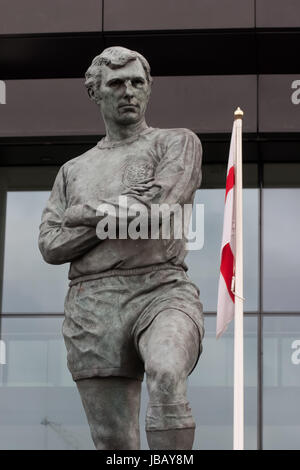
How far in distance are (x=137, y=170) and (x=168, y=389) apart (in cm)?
144

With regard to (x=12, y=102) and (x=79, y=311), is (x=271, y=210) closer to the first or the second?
(x=12, y=102)

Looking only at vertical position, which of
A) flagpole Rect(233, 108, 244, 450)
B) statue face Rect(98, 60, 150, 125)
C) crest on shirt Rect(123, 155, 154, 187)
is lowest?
flagpole Rect(233, 108, 244, 450)

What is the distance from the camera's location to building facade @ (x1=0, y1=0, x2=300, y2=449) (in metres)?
15.3

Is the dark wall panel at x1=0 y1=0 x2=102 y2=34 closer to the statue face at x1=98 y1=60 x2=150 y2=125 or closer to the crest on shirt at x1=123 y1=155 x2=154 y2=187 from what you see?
the statue face at x1=98 y1=60 x2=150 y2=125

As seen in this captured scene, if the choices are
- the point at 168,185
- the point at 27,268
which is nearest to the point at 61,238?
the point at 168,185

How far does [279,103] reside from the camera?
15812mm

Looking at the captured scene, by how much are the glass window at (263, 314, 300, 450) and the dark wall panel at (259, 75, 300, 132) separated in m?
2.26

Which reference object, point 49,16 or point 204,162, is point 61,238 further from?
point 204,162

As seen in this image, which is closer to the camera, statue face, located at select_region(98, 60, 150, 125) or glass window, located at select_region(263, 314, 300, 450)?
statue face, located at select_region(98, 60, 150, 125)

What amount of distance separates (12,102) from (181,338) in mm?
9313

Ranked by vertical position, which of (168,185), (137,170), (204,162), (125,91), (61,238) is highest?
(204,162)

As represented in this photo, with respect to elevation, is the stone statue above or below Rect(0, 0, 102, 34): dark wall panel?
below

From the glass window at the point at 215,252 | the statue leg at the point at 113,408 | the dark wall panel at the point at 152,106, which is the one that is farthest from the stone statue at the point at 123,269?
the glass window at the point at 215,252

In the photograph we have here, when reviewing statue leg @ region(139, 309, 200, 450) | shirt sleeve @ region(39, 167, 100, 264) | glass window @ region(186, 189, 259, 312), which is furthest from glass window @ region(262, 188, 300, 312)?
statue leg @ region(139, 309, 200, 450)
